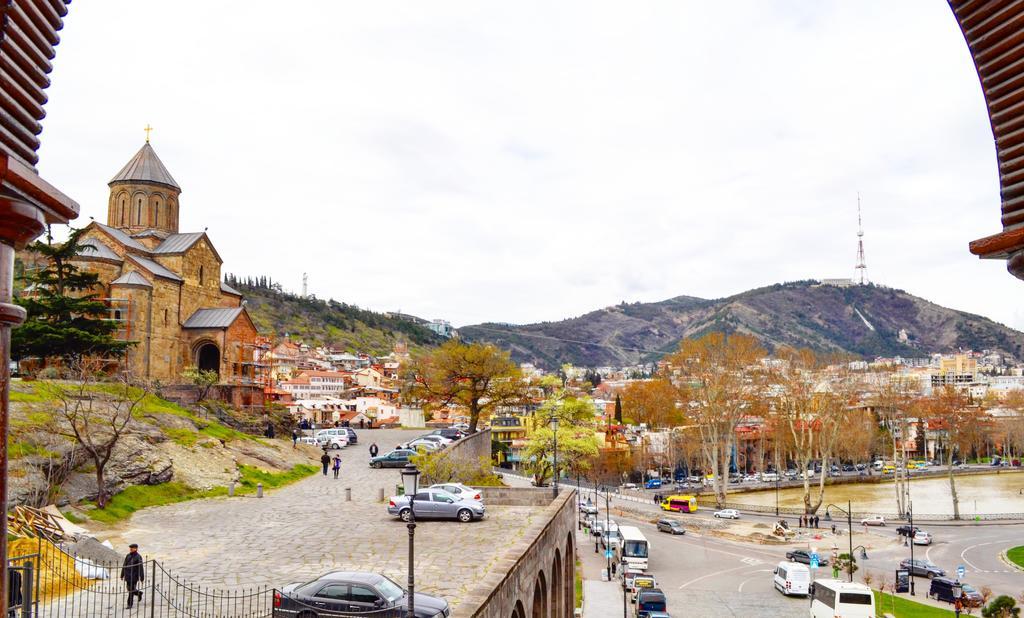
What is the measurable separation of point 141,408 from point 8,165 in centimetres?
2854

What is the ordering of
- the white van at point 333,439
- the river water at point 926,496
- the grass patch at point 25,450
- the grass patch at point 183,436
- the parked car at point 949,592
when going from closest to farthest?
the grass patch at point 25,450, the grass patch at point 183,436, the parked car at point 949,592, the white van at point 333,439, the river water at point 926,496

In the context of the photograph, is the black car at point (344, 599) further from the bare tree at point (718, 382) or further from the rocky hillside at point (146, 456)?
the bare tree at point (718, 382)

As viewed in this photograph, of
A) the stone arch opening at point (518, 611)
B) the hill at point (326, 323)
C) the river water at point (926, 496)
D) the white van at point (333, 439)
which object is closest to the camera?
the stone arch opening at point (518, 611)

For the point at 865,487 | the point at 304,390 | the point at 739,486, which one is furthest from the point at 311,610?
the point at 304,390

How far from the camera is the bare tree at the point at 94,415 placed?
21.6m

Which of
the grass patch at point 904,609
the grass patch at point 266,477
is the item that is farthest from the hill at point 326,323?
the grass patch at point 904,609

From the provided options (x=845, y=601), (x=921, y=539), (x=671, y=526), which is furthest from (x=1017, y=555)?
(x=845, y=601)

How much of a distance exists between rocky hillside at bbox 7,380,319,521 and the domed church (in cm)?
559

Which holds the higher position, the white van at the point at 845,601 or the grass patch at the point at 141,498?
the grass patch at the point at 141,498

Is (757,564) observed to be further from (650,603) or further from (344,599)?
(344,599)

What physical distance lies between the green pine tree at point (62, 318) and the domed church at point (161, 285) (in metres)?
1.81

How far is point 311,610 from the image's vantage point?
11547mm

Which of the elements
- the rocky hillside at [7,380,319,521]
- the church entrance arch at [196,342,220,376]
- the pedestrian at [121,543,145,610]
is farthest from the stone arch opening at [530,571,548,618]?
the church entrance arch at [196,342,220,376]

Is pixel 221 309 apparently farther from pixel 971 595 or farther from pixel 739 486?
pixel 739 486
